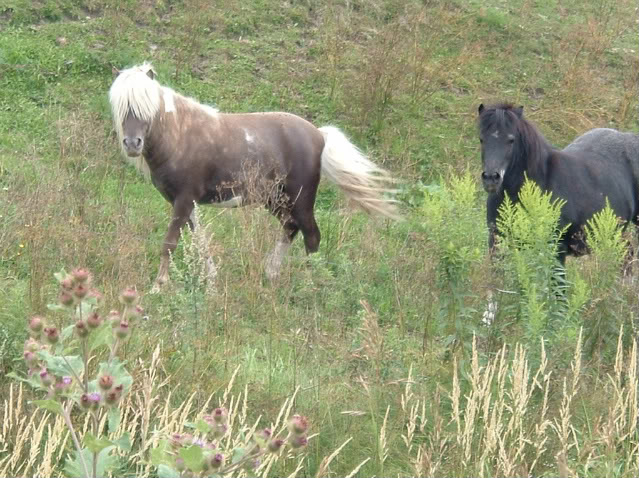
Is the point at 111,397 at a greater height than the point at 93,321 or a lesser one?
lesser

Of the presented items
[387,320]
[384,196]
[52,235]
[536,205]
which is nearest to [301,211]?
[384,196]

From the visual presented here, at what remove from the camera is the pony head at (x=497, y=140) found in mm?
7094

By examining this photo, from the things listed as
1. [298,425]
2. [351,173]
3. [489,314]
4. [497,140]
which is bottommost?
[351,173]

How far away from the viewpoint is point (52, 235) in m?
5.93

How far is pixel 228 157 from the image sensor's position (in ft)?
27.7

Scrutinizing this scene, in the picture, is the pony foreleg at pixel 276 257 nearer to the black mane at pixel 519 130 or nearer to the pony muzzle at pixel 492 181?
the pony muzzle at pixel 492 181

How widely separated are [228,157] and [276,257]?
37.4 inches

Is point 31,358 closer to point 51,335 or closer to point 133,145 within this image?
point 51,335

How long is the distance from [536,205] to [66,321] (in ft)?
7.97

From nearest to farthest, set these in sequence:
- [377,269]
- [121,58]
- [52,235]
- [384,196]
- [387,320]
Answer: [52,235]
[387,320]
[377,269]
[384,196]
[121,58]

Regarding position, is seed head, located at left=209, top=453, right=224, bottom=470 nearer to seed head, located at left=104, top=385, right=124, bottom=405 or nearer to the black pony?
seed head, located at left=104, top=385, right=124, bottom=405

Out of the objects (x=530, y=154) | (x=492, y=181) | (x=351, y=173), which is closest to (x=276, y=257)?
(x=351, y=173)

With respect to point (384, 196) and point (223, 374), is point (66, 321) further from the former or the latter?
point (384, 196)

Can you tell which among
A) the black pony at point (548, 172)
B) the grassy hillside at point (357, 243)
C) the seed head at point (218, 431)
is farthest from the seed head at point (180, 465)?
the black pony at point (548, 172)
